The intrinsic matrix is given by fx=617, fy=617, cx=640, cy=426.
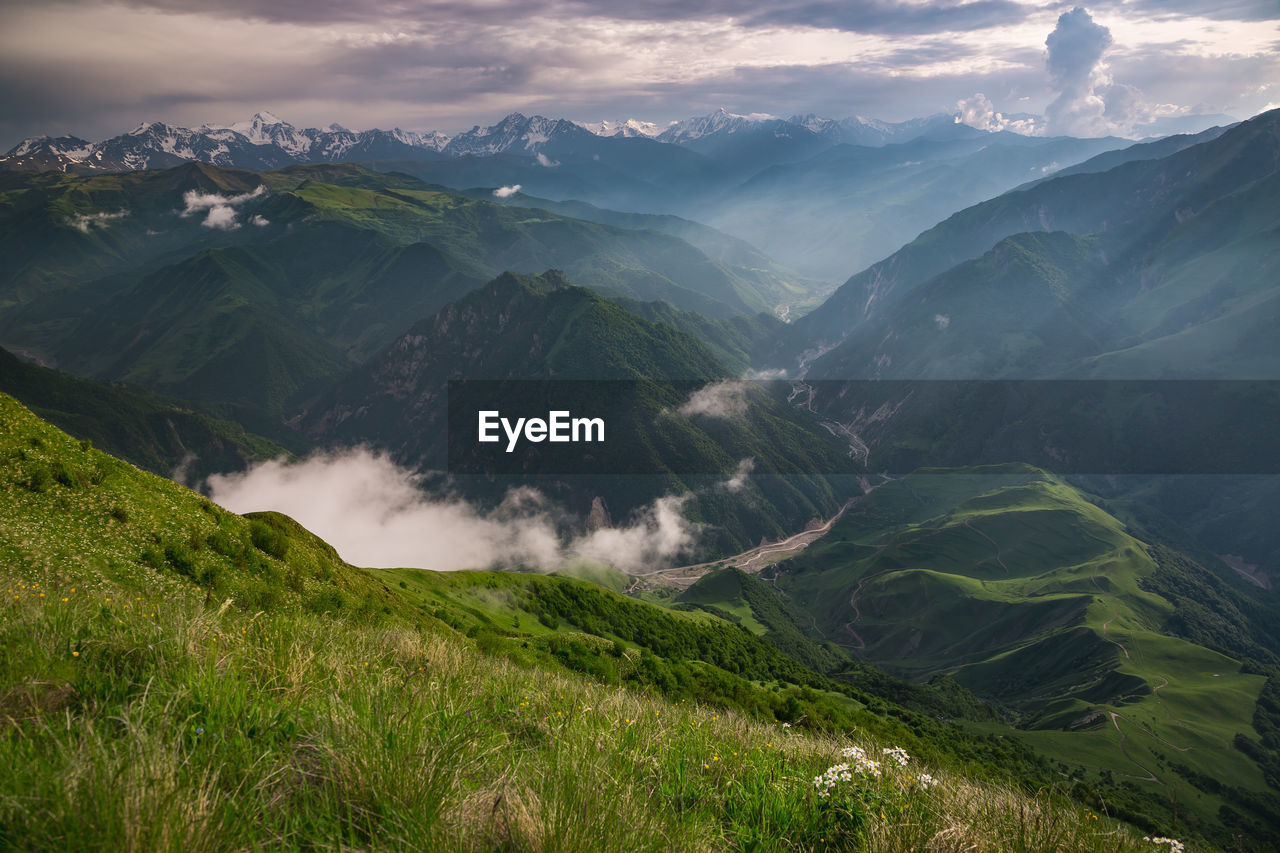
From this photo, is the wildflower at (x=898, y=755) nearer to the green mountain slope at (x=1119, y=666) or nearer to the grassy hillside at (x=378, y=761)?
the grassy hillside at (x=378, y=761)

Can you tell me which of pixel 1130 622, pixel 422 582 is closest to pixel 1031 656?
pixel 1130 622

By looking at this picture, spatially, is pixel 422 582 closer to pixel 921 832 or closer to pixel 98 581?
pixel 98 581

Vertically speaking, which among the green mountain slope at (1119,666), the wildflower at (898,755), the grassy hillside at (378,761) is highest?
the grassy hillside at (378,761)

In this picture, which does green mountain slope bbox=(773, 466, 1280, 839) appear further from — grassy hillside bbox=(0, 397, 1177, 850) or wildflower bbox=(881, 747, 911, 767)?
grassy hillside bbox=(0, 397, 1177, 850)

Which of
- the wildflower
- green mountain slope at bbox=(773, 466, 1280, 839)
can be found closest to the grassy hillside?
the wildflower

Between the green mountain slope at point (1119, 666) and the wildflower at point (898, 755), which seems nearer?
the wildflower at point (898, 755)

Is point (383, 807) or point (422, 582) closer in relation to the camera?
point (383, 807)

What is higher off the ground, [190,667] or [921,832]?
[190,667]

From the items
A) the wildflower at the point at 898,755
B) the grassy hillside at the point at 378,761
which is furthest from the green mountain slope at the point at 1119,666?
the grassy hillside at the point at 378,761

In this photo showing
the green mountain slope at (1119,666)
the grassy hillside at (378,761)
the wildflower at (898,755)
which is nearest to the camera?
the grassy hillside at (378,761)
